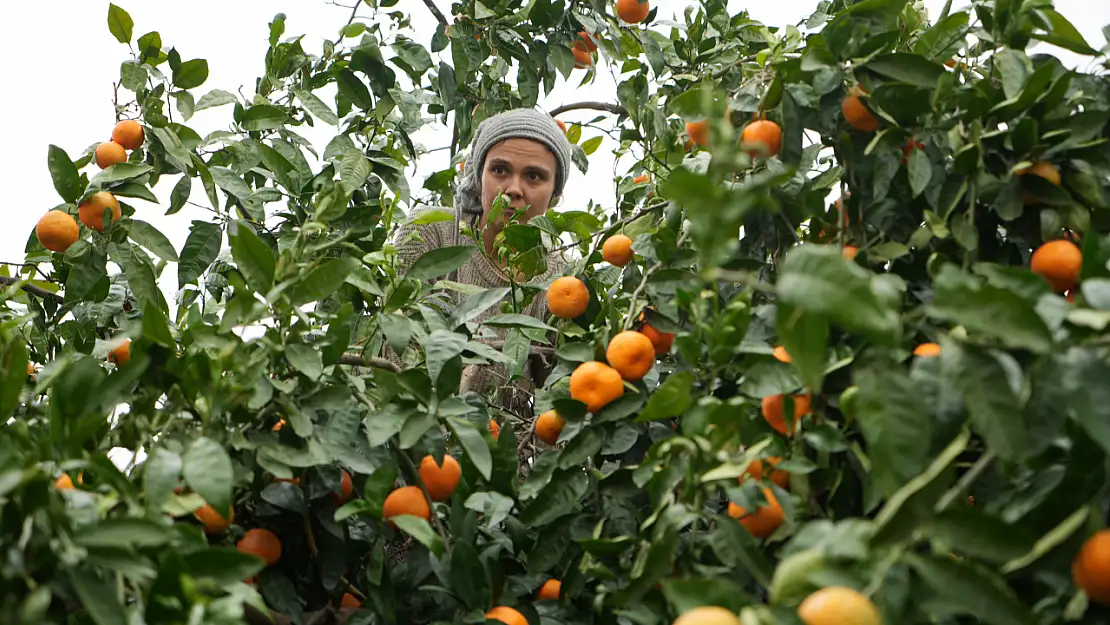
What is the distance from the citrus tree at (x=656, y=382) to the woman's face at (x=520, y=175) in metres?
0.56

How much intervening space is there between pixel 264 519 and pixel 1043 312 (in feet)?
2.15

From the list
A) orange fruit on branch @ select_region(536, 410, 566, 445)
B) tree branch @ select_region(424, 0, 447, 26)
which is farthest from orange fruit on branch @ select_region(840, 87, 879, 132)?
tree branch @ select_region(424, 0, 447, 26)

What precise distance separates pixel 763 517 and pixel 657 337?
27 cm

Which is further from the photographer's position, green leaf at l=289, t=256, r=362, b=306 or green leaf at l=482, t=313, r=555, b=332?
green leaf at l=482, t=313, r=555, b=332

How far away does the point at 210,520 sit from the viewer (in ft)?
2.73

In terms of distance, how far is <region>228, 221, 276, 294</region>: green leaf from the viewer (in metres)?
0.84

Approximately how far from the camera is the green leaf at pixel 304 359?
0.86 m

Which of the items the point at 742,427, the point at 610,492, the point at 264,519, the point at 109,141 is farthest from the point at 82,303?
the point at 742,427

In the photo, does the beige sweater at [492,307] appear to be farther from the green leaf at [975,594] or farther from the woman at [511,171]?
the green leaf at [975,594]

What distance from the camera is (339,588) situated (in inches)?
37.9

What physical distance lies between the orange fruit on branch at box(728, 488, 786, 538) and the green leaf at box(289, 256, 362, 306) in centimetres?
36

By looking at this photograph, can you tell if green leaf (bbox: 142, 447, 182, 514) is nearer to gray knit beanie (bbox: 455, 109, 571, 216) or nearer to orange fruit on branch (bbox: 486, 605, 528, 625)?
orange fruit on branch (bbox: 486, 605, 528, 625)

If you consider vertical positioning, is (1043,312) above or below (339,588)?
above

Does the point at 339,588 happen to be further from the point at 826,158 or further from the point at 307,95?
the point at 307,95
